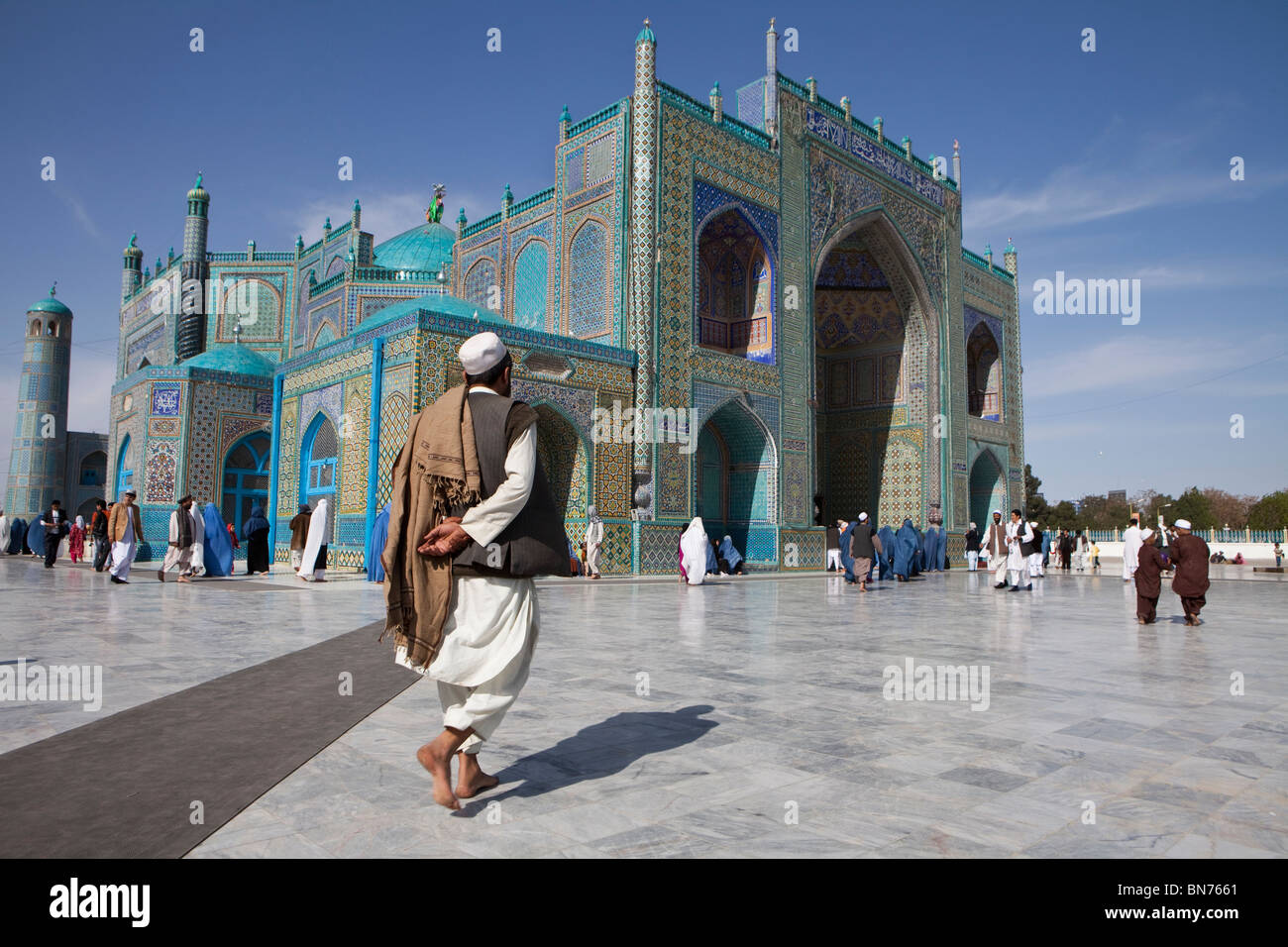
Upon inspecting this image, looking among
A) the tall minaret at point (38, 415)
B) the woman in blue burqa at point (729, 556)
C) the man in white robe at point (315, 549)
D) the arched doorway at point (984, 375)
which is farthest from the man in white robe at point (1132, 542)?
the tall minaret at point (38, 415)

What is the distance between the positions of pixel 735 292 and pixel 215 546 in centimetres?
1135

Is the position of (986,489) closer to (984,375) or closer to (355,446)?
(984,375)

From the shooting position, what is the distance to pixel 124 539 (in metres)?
11.1

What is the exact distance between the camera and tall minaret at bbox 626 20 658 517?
15617 millimetres

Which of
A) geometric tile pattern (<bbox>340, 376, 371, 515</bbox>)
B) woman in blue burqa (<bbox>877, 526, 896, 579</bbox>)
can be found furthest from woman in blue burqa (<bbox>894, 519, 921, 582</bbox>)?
geometric tile pattern (<bbox>340, 376, 371, 515</bbox>)

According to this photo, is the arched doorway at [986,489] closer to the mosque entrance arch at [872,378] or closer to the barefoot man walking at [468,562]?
the mosque entrance arch at [872,378]

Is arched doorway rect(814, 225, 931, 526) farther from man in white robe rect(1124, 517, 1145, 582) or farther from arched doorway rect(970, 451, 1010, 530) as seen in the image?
man in white robe rect(1124, 517, 1145, 582)

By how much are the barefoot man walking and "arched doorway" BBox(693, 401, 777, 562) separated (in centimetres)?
1511

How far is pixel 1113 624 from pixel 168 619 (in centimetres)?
806

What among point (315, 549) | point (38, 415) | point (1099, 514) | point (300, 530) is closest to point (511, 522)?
point (315, 549)

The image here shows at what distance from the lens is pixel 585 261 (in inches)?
654

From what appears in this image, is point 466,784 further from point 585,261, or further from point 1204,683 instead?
point 585,261

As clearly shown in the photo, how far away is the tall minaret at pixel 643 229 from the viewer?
15.6m
